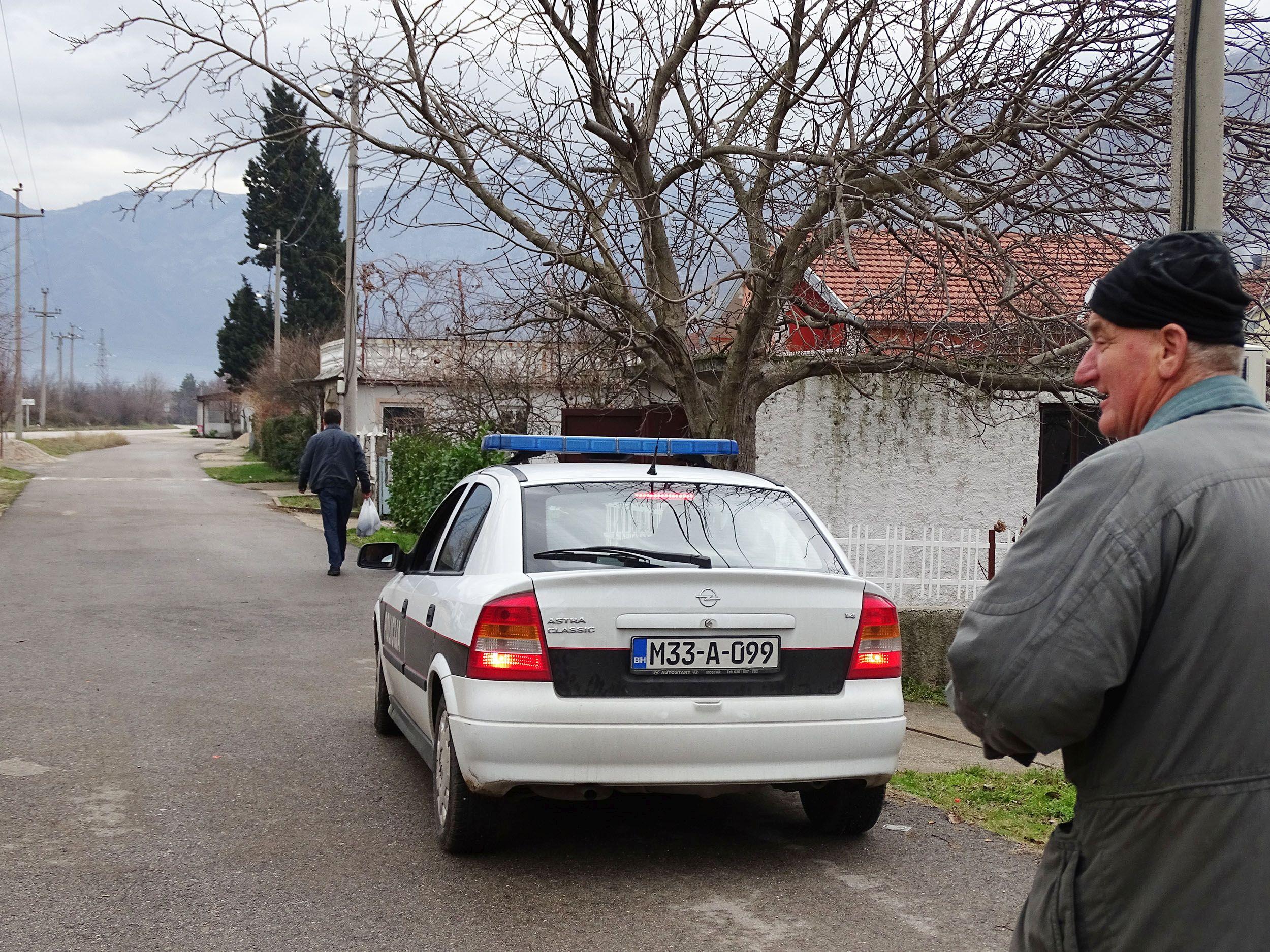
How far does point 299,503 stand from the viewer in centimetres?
2800

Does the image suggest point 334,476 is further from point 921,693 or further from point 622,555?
point 622,555

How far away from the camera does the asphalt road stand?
4.34 metres

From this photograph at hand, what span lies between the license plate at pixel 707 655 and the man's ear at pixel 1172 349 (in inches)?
116

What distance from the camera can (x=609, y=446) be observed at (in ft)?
22.5

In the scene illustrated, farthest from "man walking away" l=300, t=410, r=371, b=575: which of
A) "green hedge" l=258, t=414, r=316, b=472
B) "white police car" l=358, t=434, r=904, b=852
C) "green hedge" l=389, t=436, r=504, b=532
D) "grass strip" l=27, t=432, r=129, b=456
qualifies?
"grass strip" l=27, t=432, r=129, b=456

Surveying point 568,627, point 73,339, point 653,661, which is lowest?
point 653,661

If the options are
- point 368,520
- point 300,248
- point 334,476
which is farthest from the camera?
point 300,248

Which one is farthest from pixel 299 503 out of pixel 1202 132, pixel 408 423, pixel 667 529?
pixel 1202 132

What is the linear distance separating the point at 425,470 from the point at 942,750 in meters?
12.2

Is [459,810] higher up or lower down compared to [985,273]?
lower down

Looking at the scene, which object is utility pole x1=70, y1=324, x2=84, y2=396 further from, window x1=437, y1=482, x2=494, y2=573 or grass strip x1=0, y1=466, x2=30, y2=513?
window x1=437, y1=482, x2=494, y2=573

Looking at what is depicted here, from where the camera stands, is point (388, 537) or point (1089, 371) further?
point (388, 537)

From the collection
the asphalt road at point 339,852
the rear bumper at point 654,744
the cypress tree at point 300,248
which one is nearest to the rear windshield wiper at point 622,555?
the rear bumper at point 654,744

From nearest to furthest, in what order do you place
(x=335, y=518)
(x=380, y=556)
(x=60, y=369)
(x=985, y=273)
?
(x=380, y=556) → (x=985, y=273) → (x=335, y=518) → (x=60, y=369)
